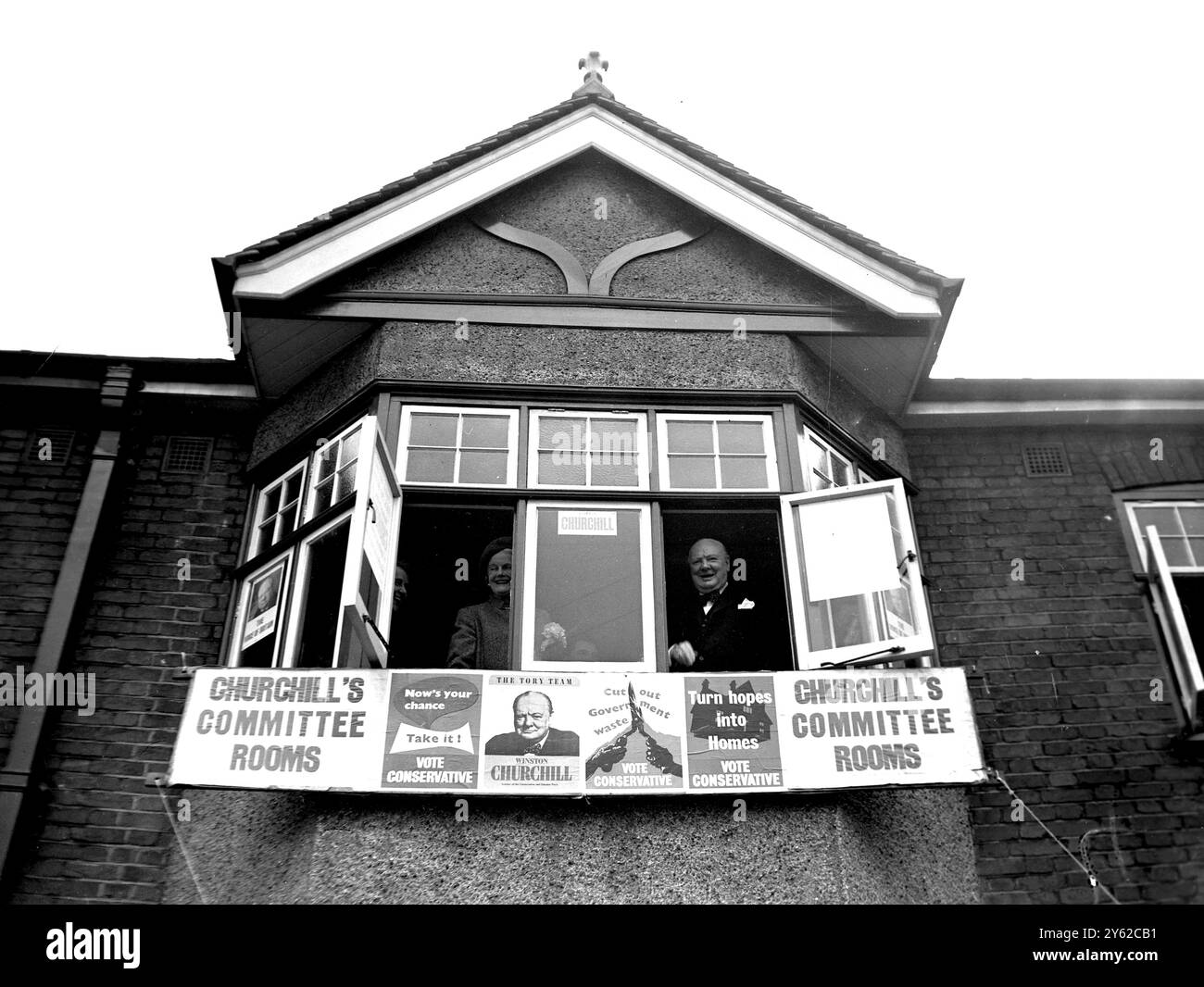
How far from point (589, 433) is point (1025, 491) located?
10.6 feet

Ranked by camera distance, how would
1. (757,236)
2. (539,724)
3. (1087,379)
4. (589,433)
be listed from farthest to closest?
1. (1087,379)
2. (757,236)
3. (589,433)
4. (539,724)

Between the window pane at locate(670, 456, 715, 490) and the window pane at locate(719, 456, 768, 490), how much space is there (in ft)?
0.25

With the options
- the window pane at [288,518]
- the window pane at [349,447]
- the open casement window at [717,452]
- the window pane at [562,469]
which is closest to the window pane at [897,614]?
the open casement window at [717,452]

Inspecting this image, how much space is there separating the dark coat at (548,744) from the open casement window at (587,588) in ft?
1.71

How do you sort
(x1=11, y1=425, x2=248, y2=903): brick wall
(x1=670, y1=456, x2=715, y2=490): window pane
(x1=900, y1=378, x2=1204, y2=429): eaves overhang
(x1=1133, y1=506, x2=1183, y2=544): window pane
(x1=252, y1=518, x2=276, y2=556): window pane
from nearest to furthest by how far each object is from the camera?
1. (x1=11, y1=425, x2=248, y2=903): brick wall
2. (x1=670, y1=456, x2=715, y2=490): window pane
3. (x1=252, y1=518, x2=276, y2=556): window pane
4. (x1=1133, y1=506, x2=1183, y2=544): window pane
5. (x1=900, y1=378, x2=1204, y2=429): eaves overhang

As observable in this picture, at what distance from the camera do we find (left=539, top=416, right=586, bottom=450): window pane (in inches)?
307

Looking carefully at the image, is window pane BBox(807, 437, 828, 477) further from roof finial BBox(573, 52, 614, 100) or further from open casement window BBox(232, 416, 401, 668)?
roof finial BBox(573, 52, 614, 100)

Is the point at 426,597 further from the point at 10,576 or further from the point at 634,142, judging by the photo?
the point at 634,142

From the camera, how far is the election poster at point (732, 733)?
641 centimetres

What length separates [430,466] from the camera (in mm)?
7703

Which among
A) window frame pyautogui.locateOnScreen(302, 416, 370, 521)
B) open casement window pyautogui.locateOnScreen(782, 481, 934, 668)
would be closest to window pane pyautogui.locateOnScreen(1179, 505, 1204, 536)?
open casement window pyautogui.locateOnScreen(782, 481, 934, 668)

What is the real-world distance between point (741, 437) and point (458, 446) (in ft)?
5.91
